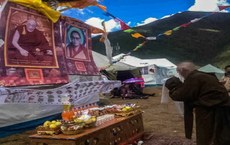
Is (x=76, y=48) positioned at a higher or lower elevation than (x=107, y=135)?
higher

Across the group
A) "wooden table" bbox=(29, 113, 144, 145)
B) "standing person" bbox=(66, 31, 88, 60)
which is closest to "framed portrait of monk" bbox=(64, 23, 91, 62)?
"standing person" bbox=(66, 31, 88, 60)

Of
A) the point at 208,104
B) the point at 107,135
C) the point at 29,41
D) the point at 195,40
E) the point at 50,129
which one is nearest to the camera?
the point at 208,104

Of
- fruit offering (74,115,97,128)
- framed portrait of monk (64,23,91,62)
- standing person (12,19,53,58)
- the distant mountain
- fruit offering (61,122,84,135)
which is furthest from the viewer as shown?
the distant mountain

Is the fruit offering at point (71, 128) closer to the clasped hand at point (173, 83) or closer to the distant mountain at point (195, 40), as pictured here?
the clasped hand at point (173, 83)

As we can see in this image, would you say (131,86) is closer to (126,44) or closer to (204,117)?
(126,44)

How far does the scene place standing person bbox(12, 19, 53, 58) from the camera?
13.0ft

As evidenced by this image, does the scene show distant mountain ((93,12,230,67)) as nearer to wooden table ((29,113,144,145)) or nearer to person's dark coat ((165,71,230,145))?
wooden table ((29,113,144,145))

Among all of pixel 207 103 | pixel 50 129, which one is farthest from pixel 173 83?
pixel 50 129

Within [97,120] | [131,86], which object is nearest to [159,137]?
[97,120]

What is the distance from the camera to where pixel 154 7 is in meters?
14.0

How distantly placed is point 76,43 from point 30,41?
3.34 ft

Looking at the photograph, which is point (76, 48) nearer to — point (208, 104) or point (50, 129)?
point (50, 129)

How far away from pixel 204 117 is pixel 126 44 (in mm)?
14363

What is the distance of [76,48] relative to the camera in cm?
501
